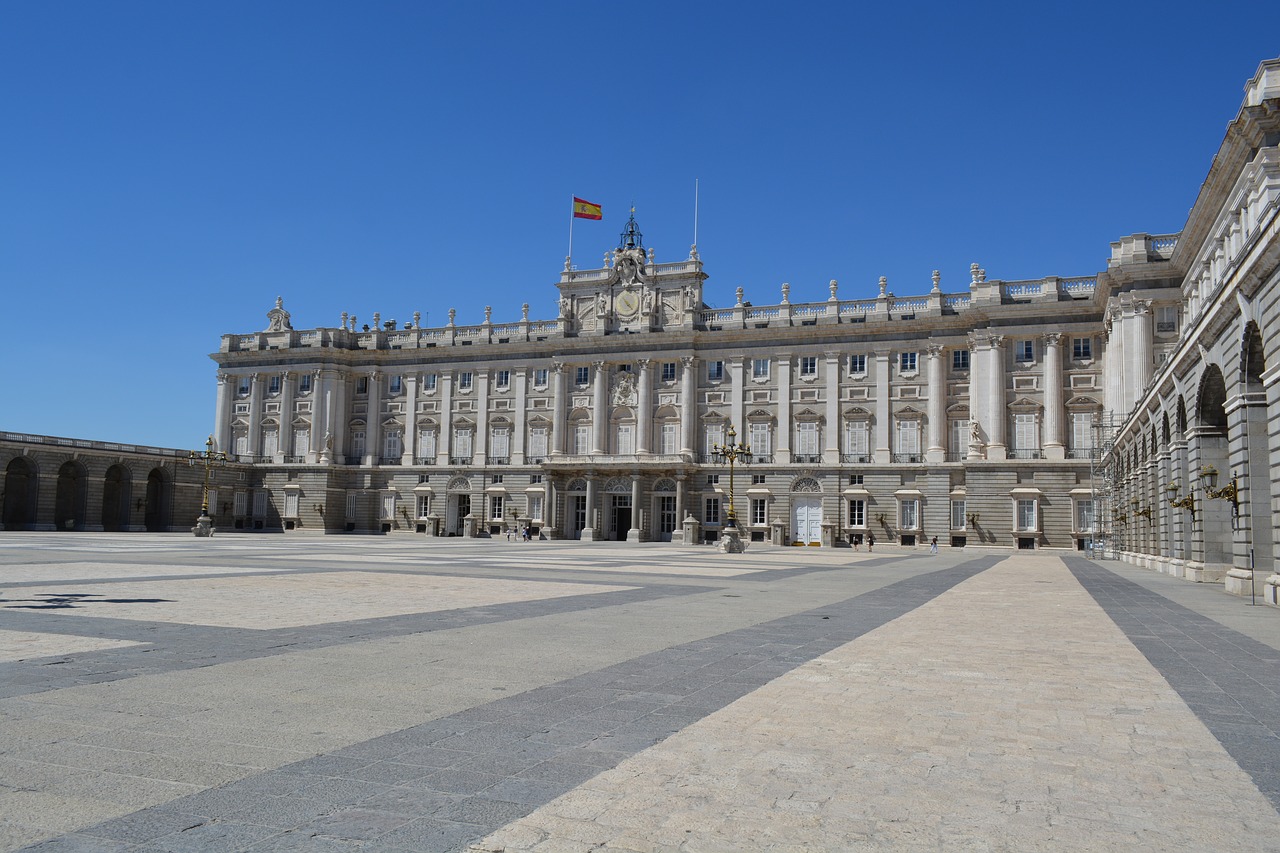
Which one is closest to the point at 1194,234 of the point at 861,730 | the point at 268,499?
the point at 861,730

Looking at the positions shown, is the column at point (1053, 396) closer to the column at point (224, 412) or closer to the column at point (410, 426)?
the column at point (410, 426)

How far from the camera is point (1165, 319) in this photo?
50.4 meters

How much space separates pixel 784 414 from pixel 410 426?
A: 95.2 ft

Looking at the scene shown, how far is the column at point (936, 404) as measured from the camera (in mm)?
60594

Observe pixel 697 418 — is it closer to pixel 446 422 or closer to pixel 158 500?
pixel 446 422

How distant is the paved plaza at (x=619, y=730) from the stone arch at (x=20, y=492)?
54.9 meters

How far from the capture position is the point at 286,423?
7619cm

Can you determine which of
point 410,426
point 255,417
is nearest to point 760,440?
point 410,426

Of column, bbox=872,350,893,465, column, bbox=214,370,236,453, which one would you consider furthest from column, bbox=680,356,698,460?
column, bbox=214,370,236,453

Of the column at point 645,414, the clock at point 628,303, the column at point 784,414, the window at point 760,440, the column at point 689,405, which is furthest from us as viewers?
the clock at point 628,303

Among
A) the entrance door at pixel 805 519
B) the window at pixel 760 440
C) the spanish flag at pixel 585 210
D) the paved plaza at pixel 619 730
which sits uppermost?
the spanish flag at pixel 585 210

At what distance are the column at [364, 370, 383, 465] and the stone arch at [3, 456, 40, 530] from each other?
869 inches

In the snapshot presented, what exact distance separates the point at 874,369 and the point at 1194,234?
21153 millimetres

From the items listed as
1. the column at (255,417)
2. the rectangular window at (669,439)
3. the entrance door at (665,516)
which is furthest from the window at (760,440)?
the column at (255,417)
